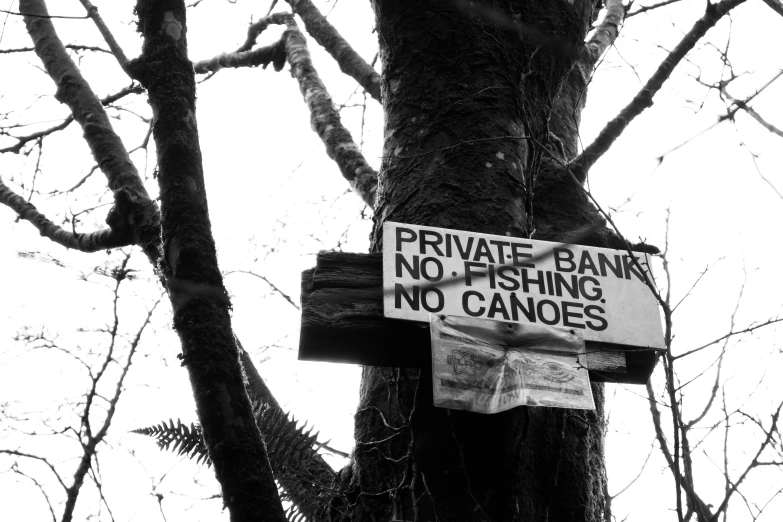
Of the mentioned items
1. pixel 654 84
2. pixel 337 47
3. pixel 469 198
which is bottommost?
pixel 469 198

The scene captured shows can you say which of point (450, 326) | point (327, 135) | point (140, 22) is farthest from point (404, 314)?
point (327, 135)

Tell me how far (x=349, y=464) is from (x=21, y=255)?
335cm

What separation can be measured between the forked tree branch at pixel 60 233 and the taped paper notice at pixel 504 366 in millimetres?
1112

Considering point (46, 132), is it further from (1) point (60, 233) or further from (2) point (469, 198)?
(2) point (469, 198)

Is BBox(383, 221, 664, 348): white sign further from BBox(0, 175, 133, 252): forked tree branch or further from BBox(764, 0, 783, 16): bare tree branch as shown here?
BBox(764, 0, 783, 16): bare tree branch

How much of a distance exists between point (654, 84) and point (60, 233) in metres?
2.72

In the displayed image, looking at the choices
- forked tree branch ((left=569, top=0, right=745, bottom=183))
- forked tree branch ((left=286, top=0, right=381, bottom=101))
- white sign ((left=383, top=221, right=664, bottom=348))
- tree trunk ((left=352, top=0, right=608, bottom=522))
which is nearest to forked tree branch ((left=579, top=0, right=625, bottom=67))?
forked tree branch ((left=569, top=0, right=745, bottom=183))

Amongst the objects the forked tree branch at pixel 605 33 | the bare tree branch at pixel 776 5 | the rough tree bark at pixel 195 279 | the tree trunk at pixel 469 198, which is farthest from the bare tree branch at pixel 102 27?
the bare tree branch at pixel 776 5

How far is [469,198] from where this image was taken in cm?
200

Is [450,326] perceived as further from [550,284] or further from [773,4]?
[773,4]

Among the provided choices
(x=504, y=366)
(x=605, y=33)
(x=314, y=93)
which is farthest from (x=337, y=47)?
(x=504, y=366)

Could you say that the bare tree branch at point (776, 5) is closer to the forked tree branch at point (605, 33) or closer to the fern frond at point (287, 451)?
the forked tree branch at point (605, 33)

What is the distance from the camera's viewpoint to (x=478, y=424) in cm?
171

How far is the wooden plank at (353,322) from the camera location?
176 centimetres
